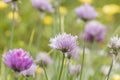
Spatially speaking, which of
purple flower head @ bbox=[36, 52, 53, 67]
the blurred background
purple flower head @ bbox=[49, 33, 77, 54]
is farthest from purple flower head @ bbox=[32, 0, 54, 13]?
the blurred background

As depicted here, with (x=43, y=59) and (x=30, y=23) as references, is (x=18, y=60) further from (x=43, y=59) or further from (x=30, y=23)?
(x=30, y=23)

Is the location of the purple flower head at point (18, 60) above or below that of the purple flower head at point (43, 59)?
above

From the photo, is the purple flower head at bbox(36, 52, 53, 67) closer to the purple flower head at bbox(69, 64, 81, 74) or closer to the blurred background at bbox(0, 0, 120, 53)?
the purple flower head at bbox(69, 64, 81, 74)

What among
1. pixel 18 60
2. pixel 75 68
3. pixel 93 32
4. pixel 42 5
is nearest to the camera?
pixel 18 60

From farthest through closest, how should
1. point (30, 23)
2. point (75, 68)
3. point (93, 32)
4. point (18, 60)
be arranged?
point (30, 23) → point (93, 32) → point (75, 68) → point (18, 60)

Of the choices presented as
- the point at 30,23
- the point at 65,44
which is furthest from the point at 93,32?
the point at 30,23

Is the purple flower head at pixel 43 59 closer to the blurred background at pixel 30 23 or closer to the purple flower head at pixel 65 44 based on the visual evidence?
the purple flower head at pixel 65 44

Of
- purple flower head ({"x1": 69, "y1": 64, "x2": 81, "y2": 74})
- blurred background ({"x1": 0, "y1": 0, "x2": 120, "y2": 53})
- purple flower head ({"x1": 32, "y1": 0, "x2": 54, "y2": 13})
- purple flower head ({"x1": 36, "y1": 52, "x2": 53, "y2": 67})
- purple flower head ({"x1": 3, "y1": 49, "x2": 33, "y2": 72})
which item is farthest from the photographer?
blurred background ({"x1": 0, "y1": 0, "x2": 120, "y2": 53})

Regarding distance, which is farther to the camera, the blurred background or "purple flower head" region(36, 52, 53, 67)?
the blurred background

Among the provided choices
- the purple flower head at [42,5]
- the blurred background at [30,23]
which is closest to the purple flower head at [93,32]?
the purple flower head at [42,5]

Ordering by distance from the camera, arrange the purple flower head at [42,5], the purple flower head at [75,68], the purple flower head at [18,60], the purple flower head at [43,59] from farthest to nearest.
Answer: the purple flower head at [42,5] < the purple flower head at [43,59] < the purple flower head at [75,68] < the purple flower head at [18,60]
